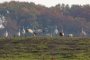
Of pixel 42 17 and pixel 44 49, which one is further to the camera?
pixel 42 17

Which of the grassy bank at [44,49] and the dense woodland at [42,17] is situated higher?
the dense woodland at [42,17]

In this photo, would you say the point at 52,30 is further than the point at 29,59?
Yes

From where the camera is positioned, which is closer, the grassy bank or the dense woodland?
the grassy bank

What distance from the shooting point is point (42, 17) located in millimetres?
100625

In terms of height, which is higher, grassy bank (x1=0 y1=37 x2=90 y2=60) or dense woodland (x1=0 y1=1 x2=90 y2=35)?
dense woodland (x1=0 y1=1 x2=90 y2=35)

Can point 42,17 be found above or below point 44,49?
above

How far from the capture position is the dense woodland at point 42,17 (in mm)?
95188

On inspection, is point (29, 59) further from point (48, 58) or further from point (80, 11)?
point (80, 11)

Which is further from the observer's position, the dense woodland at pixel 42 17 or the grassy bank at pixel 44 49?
the dense woodland at pixel 42 17

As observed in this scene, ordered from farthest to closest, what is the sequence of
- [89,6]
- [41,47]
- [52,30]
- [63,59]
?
[89,6] → [52,30] → [41,47] → [63,59]

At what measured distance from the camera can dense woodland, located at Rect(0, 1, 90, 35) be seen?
9519 centimetres

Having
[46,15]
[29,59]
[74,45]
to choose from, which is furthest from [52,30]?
[29,59]

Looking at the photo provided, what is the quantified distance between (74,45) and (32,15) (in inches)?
2133

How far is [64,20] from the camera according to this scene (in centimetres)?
10050
